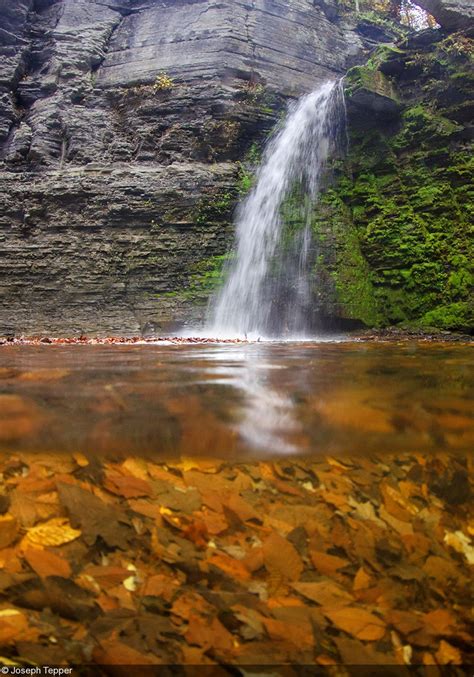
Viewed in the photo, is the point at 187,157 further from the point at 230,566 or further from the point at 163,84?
the point at 230,566

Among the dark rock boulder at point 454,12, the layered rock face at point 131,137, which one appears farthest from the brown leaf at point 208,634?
the dark rock boulder at point 454,12

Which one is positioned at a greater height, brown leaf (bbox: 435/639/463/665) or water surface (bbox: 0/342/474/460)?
water surface (bbox: 0/342/474/460)

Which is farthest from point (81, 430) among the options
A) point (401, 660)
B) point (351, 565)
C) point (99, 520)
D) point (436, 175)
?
point (436, 175)

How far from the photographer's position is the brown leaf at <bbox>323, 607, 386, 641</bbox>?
70 cm

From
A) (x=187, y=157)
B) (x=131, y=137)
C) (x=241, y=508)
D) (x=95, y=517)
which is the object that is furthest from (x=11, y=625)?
(x=131, y=137)

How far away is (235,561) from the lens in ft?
2.68

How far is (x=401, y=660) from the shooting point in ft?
2.19

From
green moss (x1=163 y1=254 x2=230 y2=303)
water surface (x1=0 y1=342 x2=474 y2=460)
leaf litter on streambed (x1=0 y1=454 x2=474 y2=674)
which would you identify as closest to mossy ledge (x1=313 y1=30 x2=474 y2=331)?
green moss (x1=163 y1=254 x2=230 y2=303)

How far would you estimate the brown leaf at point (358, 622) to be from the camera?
2.31ft

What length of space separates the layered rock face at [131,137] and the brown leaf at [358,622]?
958cm

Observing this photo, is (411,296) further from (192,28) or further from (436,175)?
(192,28)

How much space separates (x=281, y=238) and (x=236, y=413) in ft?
29.9

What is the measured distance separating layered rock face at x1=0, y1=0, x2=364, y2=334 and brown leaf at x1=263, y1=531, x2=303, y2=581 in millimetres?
9443

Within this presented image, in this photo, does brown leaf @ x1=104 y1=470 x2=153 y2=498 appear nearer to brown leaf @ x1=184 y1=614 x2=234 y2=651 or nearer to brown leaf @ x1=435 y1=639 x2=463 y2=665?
brown leaf @ x1=184 y1=614 x2=234 y2=651
